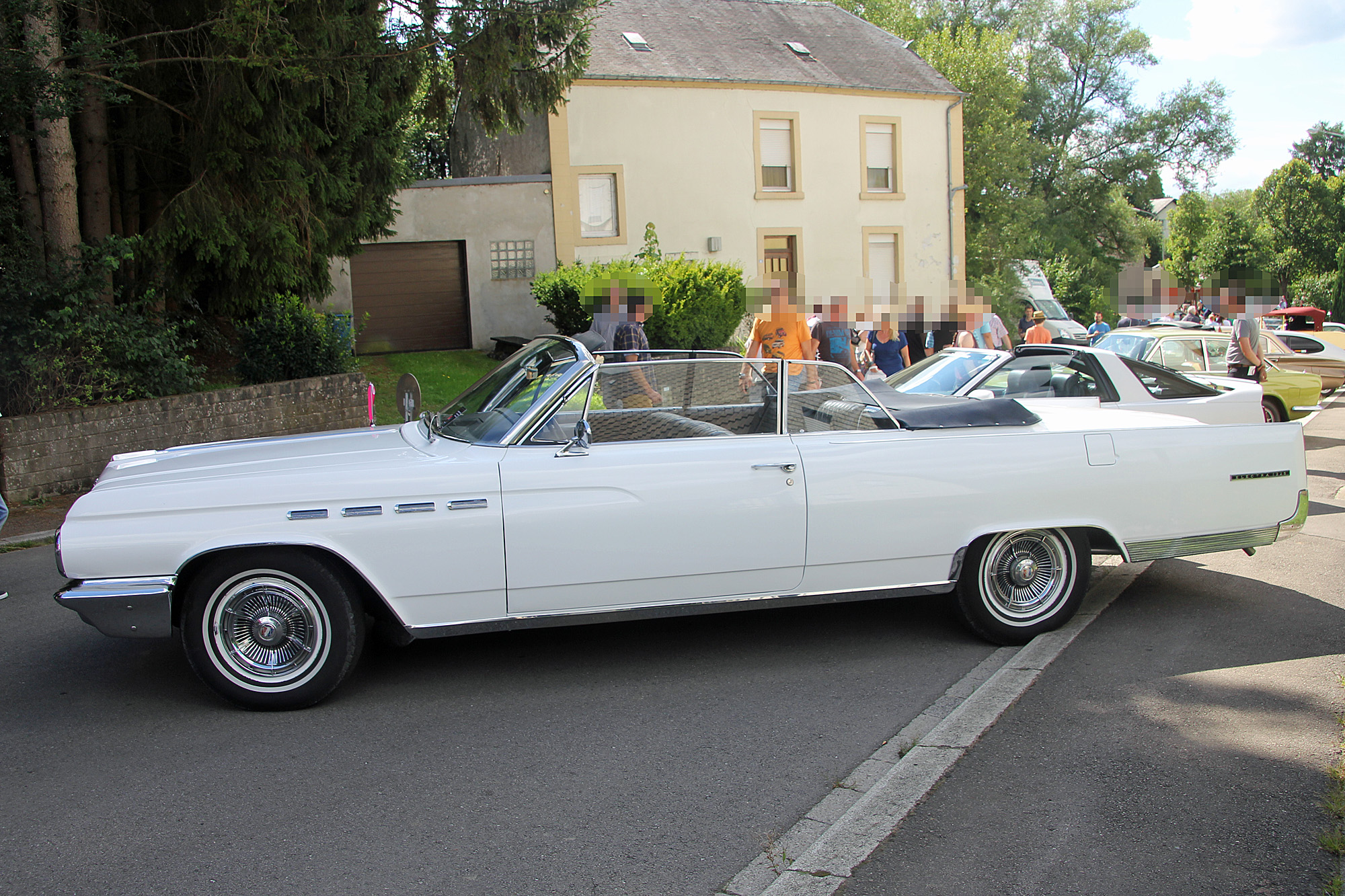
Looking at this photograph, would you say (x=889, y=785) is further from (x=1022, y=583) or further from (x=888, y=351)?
(x=888, y=351)

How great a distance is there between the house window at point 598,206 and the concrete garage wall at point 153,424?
12607 mm

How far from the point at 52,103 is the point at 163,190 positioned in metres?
3.63

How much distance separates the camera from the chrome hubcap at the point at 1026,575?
16.7 ft

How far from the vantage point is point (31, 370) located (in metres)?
9.84

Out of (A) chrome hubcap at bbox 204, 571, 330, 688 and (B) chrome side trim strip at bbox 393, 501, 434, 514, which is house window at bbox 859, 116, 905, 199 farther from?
(A) chrome hubcap at bbox 204, 571, 330, 688

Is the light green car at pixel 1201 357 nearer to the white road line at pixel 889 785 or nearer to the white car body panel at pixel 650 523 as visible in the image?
the white road line at pixel 889 785

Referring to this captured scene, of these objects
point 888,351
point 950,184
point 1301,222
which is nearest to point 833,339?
point 888,351

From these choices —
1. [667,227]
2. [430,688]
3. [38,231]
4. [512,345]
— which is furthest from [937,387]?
[667,227]

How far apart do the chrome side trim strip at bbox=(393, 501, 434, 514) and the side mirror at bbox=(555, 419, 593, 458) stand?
1.94ft

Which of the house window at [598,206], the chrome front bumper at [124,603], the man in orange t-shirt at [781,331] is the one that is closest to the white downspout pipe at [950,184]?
the house window at [598,206]

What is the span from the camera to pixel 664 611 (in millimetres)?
4660

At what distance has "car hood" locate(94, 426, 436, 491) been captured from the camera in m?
4.41

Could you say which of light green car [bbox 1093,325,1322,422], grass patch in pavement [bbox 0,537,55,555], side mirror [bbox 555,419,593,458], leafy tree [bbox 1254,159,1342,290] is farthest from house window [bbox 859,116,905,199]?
leafy tree [bbox 1254,159,1342,290]

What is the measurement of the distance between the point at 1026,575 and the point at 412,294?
20238 millimetres
